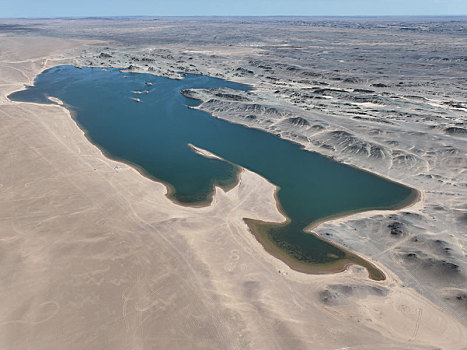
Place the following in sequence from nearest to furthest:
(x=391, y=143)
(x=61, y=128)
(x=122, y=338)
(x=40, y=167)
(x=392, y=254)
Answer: (x=122, y=338) < (x=392, y=254) < (x=40, y=167) < (x=391, y=143) < (x=61, y=128)

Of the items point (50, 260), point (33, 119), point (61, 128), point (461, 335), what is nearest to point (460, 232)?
point (461, 335)

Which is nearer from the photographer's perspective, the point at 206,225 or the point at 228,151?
the point at 206,225

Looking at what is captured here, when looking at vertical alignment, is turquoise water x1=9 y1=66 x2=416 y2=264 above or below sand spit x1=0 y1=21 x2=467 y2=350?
below

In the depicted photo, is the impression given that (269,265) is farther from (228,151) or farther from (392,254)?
(228,151)

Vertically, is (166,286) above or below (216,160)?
above

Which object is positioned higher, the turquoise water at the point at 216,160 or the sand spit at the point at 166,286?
the sand spit at the point at 166,286
